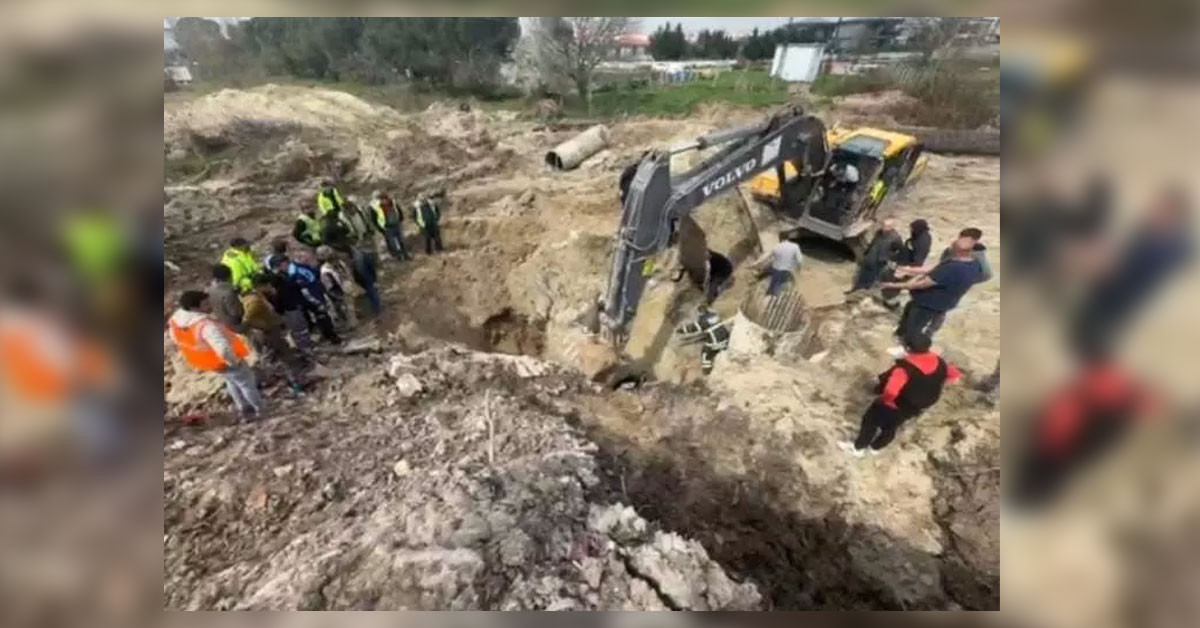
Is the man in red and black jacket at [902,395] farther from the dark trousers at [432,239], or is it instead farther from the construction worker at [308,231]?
the construction worker at [308,231]

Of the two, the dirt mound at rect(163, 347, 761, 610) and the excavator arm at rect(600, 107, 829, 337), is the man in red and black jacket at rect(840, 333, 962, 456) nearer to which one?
the dirt mound at rect(163, 347, 761, 610)

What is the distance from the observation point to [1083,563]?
218 centimetres

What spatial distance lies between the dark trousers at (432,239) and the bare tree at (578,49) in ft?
7.41

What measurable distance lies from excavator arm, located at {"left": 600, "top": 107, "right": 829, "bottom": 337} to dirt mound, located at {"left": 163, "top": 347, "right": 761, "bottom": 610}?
100 cm

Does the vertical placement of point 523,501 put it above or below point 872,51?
below

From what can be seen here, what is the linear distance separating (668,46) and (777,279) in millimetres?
2674

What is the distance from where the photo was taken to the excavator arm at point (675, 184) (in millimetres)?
3543

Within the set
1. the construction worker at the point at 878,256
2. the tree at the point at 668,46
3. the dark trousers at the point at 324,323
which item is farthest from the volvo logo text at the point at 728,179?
the dark trousers at the point at 324,323

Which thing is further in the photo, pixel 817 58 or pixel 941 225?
pixel 817 58

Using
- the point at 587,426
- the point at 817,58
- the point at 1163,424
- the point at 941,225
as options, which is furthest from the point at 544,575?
the point at 817,58

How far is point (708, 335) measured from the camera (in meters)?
4.77

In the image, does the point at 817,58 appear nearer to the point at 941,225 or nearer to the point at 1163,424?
the point at 941,225

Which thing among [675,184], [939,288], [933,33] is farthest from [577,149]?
[933,33]

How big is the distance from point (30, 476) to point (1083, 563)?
3956 mm
